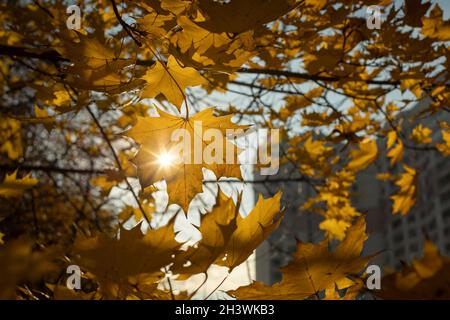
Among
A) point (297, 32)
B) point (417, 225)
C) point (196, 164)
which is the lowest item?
point (196, 164)

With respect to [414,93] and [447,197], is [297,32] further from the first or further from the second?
[447,197]

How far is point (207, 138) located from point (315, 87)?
117 cm

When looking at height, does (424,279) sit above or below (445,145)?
below

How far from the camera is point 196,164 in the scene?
92 centimetres

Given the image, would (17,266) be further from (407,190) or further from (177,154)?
(407,190)

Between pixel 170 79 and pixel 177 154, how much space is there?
0.17 m

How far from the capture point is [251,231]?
663mm

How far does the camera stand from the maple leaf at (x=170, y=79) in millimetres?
907

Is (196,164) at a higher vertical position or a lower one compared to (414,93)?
lower

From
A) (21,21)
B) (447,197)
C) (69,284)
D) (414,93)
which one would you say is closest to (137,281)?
(69,284)

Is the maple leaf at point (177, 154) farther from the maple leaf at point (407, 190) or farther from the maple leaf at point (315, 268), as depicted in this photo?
the maple leaf at point (407, 190)

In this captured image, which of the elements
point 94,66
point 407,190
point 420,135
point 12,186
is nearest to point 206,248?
point 94,66

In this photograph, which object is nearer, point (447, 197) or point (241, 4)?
point (241, 4)

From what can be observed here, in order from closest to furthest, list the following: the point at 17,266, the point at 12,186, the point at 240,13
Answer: the point at 17,266 → the point at 240,13 → the point at 12,186
